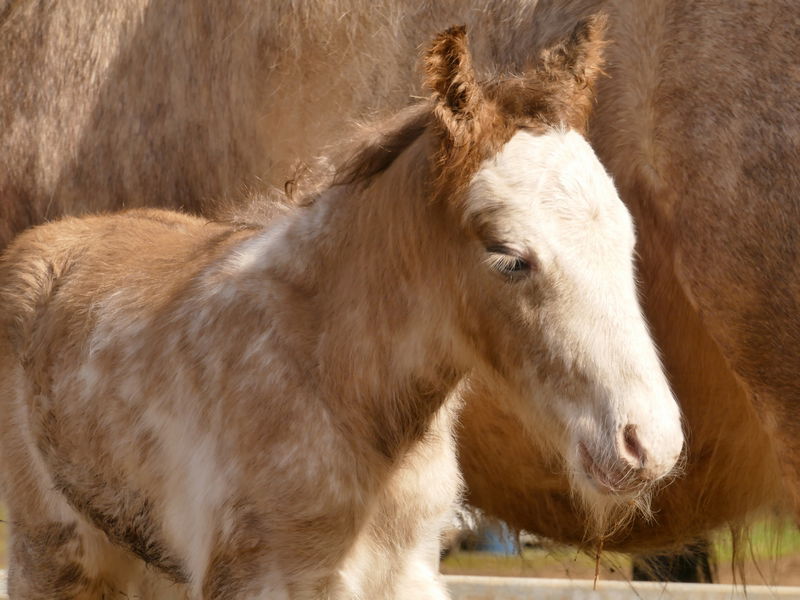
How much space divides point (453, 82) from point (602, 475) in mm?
877

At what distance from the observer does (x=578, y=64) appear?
319 cm

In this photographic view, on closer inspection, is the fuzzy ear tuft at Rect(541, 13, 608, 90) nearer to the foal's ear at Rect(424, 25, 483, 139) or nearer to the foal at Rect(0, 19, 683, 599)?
the foal at Rect(0, 19, 683, 599)

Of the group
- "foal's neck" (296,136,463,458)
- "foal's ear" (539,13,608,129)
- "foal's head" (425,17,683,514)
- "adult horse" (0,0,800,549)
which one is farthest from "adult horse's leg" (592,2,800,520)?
"foal's neck" (296,136,463,458)

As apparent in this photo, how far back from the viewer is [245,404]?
3.17 metres

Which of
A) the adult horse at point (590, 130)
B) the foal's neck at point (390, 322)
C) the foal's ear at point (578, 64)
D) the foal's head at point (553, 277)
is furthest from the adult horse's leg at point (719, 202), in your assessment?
the foal's neck at point (390, 322)

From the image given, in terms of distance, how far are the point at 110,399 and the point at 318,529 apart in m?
0.78

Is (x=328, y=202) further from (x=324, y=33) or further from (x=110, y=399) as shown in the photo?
(x=324, y=33)

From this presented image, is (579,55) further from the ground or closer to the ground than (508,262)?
further from the ground

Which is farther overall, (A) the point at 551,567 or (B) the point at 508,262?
(A) the point at 551,567

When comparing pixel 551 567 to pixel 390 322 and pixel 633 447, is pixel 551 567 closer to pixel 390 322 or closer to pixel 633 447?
pixel 390 322

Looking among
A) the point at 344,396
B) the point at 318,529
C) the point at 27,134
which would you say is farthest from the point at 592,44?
the point at 27,134

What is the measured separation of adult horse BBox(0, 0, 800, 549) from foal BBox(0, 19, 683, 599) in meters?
0.65

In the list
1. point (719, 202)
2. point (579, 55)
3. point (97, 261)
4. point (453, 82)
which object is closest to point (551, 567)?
point (719, 202)

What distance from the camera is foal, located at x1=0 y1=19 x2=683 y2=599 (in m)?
2.80
